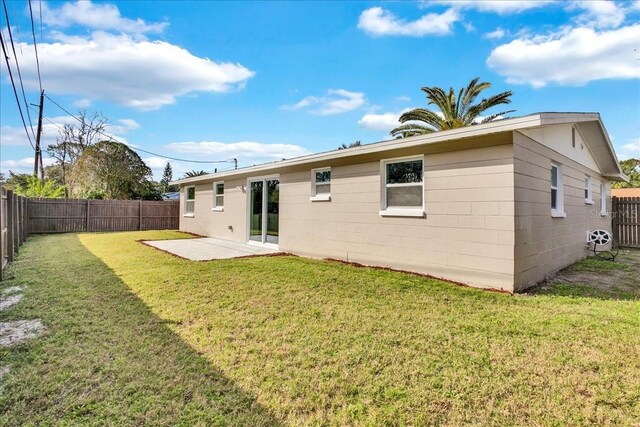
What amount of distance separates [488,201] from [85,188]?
25.2 m

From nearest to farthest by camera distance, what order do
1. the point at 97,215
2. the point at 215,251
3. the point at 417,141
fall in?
1. the point at 417,141
2. the point at 215,251
3. the point at 97,215

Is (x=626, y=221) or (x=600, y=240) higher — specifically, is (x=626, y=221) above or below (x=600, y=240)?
above

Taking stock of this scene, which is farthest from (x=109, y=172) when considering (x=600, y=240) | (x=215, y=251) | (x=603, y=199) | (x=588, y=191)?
(x=603, y=199)

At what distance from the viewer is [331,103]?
19.1 meters

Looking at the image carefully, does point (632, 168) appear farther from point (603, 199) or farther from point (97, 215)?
point (97, 215)

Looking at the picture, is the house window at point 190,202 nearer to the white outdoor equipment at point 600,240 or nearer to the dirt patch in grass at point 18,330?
the dirt patch in grass at point 18,330

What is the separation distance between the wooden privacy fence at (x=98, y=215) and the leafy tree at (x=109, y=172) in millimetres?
6198

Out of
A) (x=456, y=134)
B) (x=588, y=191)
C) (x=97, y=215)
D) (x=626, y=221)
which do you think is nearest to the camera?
(x=456, y=134)

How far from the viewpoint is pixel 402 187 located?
6938 millimetres

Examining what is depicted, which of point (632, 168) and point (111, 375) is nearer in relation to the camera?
point (111, 375)

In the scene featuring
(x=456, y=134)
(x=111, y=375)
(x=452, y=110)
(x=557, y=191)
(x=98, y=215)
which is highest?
(x=452, y=110)

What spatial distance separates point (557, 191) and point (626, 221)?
7754 millimetres

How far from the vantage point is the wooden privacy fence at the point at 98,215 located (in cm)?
1538

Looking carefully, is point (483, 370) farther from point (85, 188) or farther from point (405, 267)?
point (85, 188)
